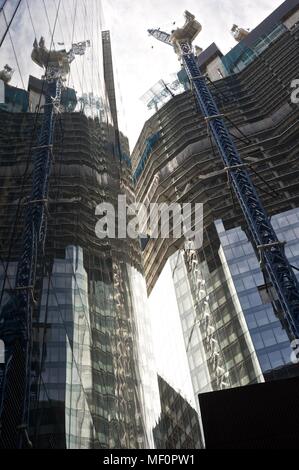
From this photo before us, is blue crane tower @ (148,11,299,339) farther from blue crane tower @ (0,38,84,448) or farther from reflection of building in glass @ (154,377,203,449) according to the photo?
reflection of building in glass @ (154,377,203,449)

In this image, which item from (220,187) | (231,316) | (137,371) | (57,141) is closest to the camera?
(57,141)

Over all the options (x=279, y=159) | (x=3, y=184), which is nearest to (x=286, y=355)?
(x=279, y=159)

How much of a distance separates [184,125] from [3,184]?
6999 centimetres

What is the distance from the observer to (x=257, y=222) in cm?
4081

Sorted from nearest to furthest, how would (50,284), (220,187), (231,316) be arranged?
(50,284) < (231,316) < (220,187)

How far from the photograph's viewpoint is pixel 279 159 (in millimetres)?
73625

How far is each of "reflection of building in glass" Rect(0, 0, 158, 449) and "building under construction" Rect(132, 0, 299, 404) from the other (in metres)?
9.42

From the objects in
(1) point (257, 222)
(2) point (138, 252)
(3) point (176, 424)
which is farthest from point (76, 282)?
(3) point (176, 424)

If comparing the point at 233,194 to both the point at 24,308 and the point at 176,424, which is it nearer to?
the point at 176,424

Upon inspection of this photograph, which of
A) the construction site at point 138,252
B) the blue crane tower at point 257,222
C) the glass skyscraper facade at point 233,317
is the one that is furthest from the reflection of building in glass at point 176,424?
the blue crane tower at point 257,222

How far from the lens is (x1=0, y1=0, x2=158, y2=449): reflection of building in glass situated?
21.4 m

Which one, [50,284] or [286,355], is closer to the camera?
[50,284]

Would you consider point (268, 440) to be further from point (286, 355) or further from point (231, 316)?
point (231, 316)

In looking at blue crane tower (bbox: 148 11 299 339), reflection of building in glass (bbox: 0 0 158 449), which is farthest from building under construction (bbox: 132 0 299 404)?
reflection of building in glass (bbox: 0 0 158 449)
